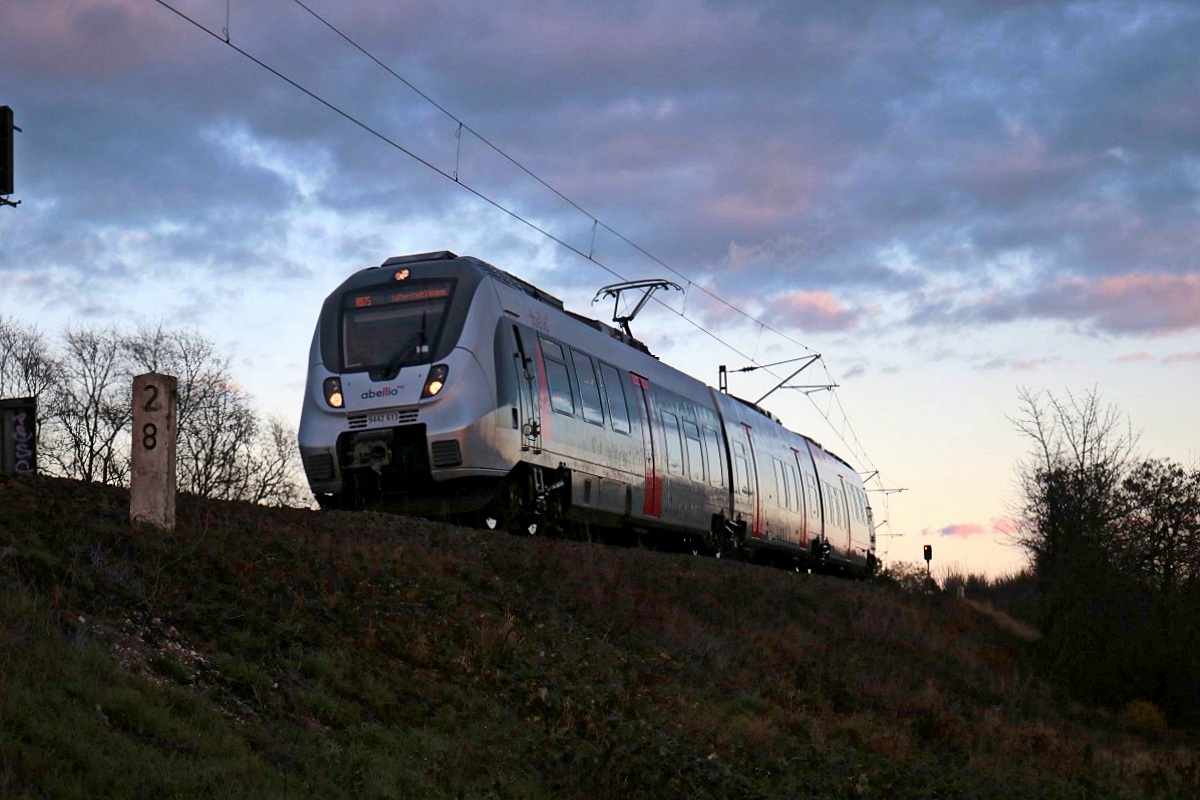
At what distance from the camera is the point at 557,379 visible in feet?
61.7

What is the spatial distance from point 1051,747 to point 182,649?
1199cm

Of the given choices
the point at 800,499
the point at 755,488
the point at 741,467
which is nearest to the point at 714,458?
the point at 741,467

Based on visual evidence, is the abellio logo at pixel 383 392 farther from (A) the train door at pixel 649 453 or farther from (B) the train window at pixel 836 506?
(B) the train window at pixel 836 506

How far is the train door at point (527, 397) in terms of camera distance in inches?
685

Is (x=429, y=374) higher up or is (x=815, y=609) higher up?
(x=429, y=374)

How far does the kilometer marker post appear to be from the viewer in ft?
35.5

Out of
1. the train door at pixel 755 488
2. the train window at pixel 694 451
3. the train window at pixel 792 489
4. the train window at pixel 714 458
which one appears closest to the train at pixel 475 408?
the train window at pixel 694 451

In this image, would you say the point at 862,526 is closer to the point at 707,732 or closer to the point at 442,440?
the point at 442,440

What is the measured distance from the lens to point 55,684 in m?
7.43

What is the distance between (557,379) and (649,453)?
3793mm

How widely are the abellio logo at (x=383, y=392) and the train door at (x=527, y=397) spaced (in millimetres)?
1569

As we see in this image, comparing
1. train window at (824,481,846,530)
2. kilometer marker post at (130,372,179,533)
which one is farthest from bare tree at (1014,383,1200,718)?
kilometer marker post at (130,372,179,533)

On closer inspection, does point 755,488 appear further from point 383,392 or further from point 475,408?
point 383,392

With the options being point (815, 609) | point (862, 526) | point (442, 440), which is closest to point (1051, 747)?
point (815, 609)
